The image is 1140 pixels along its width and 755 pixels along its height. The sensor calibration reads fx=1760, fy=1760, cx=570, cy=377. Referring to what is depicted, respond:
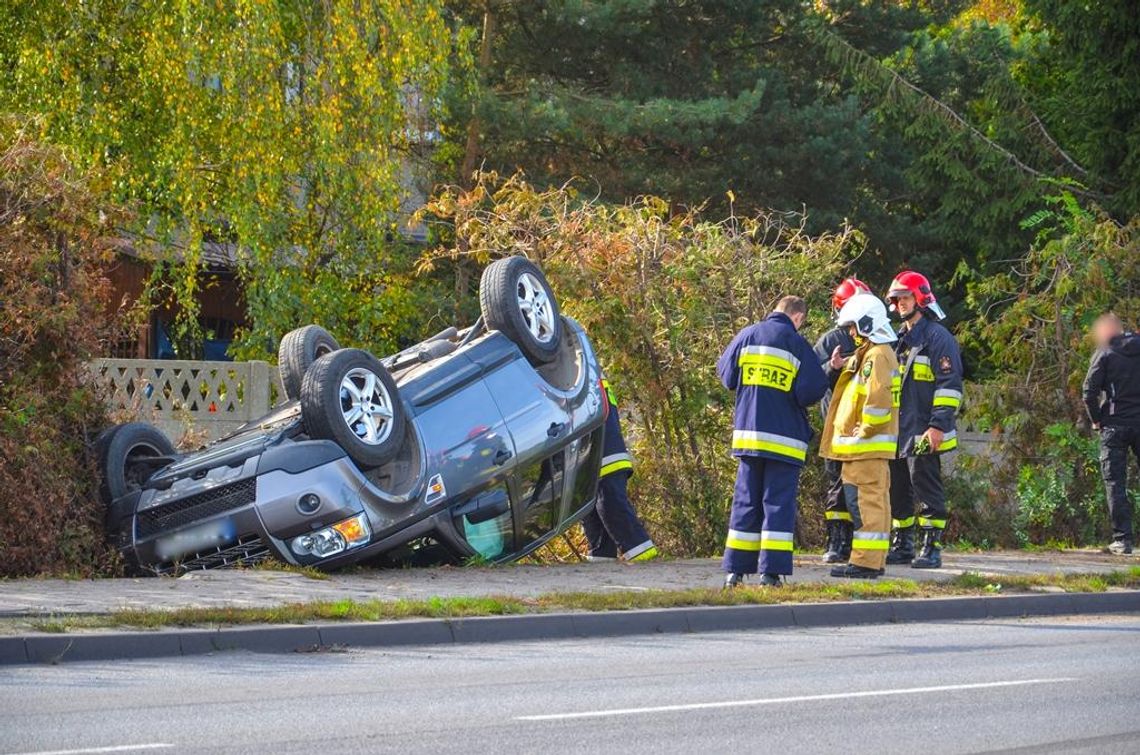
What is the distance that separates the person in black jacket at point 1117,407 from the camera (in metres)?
14.4

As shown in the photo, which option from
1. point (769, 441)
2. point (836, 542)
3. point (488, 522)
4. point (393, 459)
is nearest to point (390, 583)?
point (393, 459)

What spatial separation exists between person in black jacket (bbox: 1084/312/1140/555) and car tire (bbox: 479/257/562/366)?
4651mm

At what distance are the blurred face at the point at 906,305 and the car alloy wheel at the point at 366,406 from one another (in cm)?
390

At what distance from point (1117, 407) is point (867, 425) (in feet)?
12.3

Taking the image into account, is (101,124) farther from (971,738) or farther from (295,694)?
(971,738)

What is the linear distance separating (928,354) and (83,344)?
6009 mm

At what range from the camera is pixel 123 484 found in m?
11.9

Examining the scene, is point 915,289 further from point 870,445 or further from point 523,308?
point 523,308

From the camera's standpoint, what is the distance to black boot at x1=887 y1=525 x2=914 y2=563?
43.8ft

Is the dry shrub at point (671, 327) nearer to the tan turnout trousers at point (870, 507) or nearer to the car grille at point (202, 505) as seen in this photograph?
the tan turnout trousers at point (870, 507)

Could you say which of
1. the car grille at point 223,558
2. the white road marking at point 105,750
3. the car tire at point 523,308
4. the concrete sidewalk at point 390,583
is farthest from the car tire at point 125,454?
the white road marking at point 105,750

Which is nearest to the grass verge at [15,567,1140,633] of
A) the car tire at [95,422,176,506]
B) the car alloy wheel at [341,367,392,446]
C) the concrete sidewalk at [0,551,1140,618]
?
the concrete sidewalk at [0,551,1140,618]

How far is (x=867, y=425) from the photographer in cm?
1169

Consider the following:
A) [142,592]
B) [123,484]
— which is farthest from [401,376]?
[142,592]
